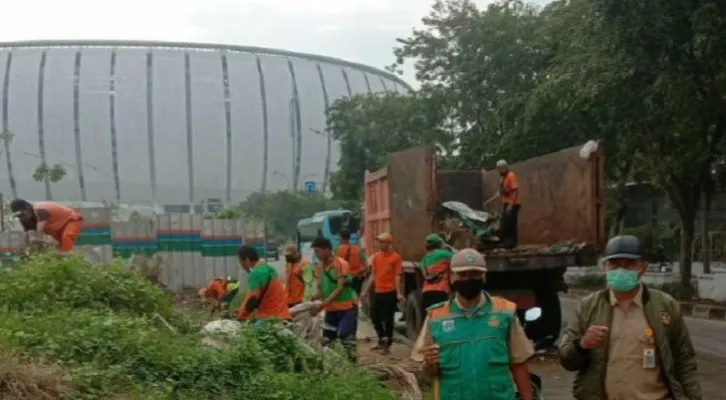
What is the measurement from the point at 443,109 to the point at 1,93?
1676 inches

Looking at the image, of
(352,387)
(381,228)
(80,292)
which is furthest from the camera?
(381,228)

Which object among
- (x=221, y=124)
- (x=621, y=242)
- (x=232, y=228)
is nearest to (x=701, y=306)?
(x=232, y=228)

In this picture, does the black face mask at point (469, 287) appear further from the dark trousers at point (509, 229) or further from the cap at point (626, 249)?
the dark trousers at point (509, 229)

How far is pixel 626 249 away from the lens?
14.0 ft

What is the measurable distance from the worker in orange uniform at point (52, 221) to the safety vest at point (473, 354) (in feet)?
20.4

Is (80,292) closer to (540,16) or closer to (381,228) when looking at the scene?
(381,228)

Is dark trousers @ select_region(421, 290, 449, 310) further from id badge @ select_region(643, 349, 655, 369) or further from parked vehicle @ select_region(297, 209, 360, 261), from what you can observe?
parked vehicle @ select_region(297, 209, 360, 261)

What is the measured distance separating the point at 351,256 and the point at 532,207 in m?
2.43

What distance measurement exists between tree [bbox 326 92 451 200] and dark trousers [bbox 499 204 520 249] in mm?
14575

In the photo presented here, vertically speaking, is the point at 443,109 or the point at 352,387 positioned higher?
the point at 443,109

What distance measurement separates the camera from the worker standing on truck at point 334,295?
9.55 meters

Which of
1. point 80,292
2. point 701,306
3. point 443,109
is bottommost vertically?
point 701,306

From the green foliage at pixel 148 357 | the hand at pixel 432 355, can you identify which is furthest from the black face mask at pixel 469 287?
the green foliage at pixel 148 357

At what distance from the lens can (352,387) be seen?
6219mm
